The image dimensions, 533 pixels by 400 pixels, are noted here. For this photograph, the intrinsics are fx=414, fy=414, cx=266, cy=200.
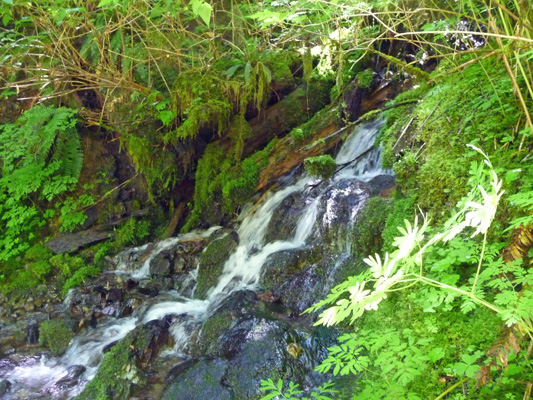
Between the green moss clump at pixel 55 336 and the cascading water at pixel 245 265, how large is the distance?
0.13 m

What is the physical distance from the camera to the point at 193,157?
26.2ft

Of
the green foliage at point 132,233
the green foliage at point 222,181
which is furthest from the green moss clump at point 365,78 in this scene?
the green foliage at point 132,233

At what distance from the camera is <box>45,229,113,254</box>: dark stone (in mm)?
8234

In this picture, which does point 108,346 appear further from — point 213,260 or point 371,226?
point 371,226

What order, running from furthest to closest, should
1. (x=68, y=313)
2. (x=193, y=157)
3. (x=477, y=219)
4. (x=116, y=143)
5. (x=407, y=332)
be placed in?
1. (x=116, y=143)
2. (x=193, y=157)
3. (x=68, y=313)
4. (x=407, y=332)
5. (x=477, y=219)

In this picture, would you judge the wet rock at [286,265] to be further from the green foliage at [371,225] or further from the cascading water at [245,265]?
the green foliage at [371,225]

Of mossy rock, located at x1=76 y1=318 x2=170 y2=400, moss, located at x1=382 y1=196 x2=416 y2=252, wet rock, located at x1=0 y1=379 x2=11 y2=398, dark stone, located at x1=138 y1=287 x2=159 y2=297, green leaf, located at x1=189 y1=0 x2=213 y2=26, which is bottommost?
dark stone, located at x1=138 y1=287 x2=159 y2=297

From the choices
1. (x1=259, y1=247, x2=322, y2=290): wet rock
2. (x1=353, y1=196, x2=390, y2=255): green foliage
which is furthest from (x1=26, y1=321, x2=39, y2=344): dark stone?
(x1=353, y1=196, x2=390, y2=255): green foliage

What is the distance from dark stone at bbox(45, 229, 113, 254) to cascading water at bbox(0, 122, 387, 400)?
8.87 feet

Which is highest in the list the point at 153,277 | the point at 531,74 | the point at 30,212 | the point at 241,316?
the point at 531,74

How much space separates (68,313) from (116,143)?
3.90 meters

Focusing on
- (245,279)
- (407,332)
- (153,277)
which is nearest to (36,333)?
(153,277)

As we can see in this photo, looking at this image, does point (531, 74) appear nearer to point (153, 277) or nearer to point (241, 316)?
point (241, 316)

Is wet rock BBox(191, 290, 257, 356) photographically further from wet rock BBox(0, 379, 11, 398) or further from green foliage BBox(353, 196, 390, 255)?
wet rock BBox(0, 379, 11, 398)
